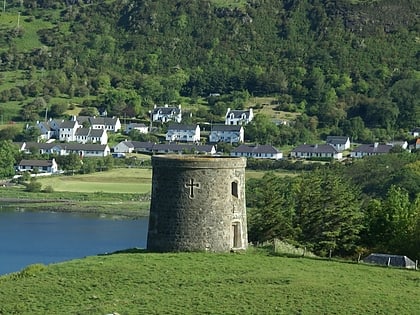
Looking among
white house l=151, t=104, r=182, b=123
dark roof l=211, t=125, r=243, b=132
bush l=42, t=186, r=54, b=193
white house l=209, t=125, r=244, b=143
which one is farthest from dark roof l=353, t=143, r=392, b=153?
bush l=42, t=186, r=54, b=193

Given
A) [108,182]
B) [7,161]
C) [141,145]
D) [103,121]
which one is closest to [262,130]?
[141,145]

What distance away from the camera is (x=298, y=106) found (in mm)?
98438

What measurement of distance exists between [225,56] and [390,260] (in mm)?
100989

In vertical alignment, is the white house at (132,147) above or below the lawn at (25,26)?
below

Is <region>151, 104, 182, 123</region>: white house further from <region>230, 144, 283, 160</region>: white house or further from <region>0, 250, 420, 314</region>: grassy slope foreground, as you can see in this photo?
<region>0, 250, 420, 314</region>: grassy slope foreground

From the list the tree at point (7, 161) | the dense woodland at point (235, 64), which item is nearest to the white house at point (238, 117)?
the dense woodland at point (235, 64)

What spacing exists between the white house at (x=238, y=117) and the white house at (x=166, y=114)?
4732mm

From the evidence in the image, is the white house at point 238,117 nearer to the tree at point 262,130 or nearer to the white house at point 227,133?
the tree at point 262,130

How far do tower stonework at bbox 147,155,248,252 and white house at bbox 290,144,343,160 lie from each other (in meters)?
59.0

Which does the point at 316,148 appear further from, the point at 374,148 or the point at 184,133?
the point at 184,133

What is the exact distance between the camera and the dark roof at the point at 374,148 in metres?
79.1

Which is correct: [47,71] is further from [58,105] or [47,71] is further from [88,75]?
[58,105]

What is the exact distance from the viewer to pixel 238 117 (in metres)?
93.8

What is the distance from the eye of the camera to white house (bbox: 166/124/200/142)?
290 ft
